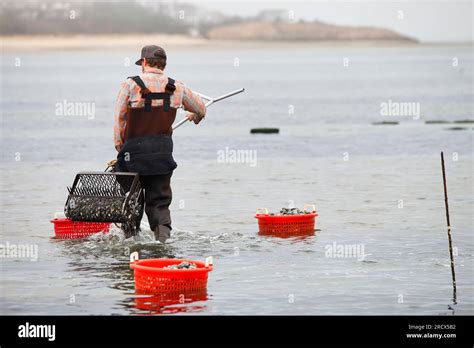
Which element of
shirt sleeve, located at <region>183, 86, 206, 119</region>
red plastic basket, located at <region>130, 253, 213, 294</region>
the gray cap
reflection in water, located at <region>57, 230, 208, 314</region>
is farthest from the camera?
shirt sleeve, located at <region>183, 86, 206, 119</region>

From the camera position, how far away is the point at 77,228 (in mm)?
15320

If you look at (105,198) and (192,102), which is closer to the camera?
(105,198)

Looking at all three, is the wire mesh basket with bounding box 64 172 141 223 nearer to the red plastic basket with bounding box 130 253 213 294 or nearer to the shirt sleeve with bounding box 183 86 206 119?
the shirt sleeve with bounding box 183 86 206 119

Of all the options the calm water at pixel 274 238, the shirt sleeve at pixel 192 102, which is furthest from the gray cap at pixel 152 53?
the calm water at pixel 274 238

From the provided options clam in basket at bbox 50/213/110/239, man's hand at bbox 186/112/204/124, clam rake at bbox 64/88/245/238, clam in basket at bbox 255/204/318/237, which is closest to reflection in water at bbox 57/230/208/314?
clam in basket at bbox 50/213/110/239

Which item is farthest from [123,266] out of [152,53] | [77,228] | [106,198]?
[152,53]

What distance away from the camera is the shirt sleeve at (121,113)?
44.2ft

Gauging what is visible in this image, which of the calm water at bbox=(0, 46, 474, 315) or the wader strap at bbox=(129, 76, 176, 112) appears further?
the wader strap at bbox=(129, 76, 176, 112)

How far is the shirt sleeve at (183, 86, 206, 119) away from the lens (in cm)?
1384

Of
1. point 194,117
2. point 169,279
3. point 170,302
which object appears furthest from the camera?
point 194,117

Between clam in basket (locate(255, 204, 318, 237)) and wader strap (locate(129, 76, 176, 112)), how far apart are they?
8.40 ft

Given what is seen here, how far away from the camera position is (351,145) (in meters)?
32.5

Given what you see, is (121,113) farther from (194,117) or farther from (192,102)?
(194,117)

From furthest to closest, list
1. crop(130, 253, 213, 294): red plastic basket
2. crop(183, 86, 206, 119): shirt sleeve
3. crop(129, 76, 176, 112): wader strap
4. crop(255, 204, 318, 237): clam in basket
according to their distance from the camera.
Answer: crop(255, 204, 318, 237): clam in basket < crop(183, 86, 206, 119): shirt sleeve < crop(129, 76, 176, 112): wader strap < crop(130, 253, 213, 294): red plastic basket
